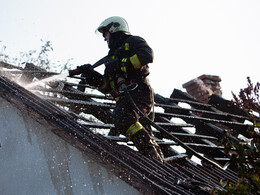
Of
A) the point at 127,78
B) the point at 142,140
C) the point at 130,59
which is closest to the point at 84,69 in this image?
the point at 127,78

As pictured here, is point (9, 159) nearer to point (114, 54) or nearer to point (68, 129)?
point (68, 129)

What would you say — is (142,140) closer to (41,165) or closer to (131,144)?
(131,144)

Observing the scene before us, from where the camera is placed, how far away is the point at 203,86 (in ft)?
27.3

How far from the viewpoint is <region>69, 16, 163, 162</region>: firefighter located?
3369 mm

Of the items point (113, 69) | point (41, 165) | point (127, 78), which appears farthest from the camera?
point (113, 69)

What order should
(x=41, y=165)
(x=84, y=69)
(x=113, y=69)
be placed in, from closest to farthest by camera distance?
(x=41, y=165) → (x=113, y=69) → (x=84, y=69)

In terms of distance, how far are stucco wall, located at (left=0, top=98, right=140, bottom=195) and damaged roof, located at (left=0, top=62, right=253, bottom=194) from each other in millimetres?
94

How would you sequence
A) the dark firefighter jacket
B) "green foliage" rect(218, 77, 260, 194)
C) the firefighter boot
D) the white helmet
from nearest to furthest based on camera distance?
"green foliage" rect(218, 77, 260, 194) → the firefighter boot → the dark firefighter jacket → the white helmet

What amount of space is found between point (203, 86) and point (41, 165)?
6661mm

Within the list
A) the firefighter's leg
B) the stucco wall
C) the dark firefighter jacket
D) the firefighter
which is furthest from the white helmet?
the stucco wall

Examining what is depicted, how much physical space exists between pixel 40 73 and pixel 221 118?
151 inches

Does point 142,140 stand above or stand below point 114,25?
below

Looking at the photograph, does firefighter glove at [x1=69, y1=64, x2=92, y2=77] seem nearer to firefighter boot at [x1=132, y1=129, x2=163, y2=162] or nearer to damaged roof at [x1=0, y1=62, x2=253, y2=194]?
damaged roof at [x1=0, y1=62, x2=253, y2=194]

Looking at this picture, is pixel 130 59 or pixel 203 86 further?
pixel 203 86
